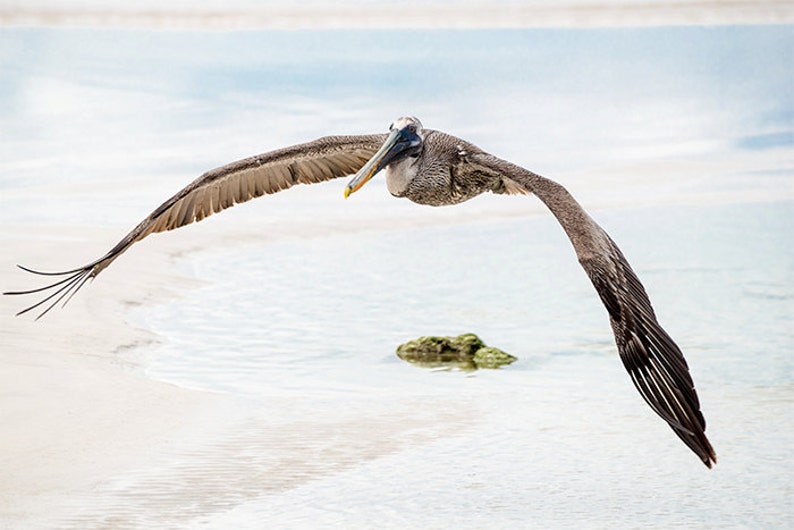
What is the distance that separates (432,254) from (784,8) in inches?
1124

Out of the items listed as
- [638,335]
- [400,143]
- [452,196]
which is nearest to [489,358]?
[452,196]

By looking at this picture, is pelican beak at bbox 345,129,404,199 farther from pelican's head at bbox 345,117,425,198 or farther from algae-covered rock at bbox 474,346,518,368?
algae-covered rock at bbox 474,346,518,368

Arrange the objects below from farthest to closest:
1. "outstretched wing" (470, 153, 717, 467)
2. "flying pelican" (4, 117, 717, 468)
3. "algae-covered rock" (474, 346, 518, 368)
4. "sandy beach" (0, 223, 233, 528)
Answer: "algae-covered rock" (474, 346, 518, 368), "sandy beach" (0, 223, 233, 528), "flying pelican" (4, 117, 717, 468), "outstretched wing" (470, 153, 717, 467)

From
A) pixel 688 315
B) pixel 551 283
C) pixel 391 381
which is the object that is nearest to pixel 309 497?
pixel 391 381

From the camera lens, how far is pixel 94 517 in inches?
431

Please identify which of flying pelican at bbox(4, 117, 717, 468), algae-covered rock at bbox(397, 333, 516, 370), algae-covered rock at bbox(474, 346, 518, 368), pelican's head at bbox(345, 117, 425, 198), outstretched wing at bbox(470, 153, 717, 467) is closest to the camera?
outstretched wing at bbox(470, 153, 717, 467)

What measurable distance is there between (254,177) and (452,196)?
1415 mm

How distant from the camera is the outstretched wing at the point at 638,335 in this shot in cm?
661

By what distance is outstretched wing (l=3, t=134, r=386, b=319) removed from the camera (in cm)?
854

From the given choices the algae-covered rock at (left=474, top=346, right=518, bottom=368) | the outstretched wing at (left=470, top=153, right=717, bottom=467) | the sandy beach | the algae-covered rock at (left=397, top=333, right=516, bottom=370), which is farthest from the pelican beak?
the algae-covered rock at (left=474, top=346, right=518, bottom=368)

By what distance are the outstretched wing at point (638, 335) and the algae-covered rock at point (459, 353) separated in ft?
26.0

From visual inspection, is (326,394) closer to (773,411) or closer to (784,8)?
(773,411)

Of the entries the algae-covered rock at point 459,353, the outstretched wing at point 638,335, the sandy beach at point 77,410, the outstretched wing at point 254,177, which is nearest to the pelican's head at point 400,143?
the outstretched wing at point 254,177

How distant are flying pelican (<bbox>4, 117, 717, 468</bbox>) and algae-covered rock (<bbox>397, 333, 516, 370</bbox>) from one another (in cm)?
590
